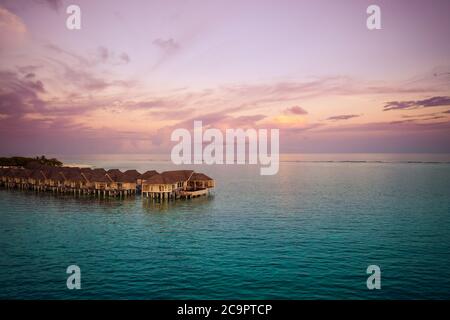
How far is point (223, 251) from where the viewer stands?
96.6 feet

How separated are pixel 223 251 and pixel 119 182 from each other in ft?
125

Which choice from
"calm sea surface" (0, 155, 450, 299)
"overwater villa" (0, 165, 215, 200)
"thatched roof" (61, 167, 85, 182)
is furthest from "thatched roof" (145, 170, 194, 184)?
"thatched roof" (61, 167, 85, 182)

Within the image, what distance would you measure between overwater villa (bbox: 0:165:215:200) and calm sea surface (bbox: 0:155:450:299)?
25.0 ft

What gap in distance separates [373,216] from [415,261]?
18.1 m

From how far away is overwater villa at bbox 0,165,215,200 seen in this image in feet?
193

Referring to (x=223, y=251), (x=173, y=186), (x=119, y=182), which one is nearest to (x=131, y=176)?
(x=119, y=182)

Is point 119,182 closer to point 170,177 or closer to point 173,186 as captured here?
point 170,177

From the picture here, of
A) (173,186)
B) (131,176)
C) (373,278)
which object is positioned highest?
(131,176)

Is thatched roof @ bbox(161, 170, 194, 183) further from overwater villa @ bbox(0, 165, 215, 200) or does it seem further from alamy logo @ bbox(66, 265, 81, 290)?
alamy logo @ bbox(66, 265, 81, 290)

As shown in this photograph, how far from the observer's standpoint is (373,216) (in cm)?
4456
